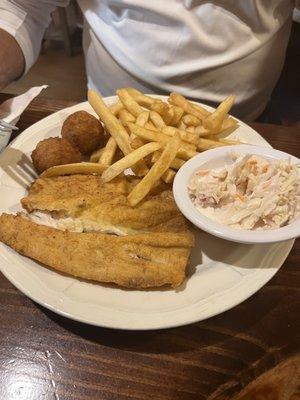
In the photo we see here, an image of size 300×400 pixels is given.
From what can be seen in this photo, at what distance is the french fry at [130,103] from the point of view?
4.78ft

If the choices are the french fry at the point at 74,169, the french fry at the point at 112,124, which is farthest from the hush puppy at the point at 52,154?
the french fry at the point at 112,124

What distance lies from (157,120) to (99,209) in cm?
40

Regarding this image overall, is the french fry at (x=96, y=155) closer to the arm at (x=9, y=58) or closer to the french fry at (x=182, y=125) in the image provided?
the french fry at (x=182, y=125)

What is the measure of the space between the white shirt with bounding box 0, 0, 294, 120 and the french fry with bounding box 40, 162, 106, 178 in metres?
0.56

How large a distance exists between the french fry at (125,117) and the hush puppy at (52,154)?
20 centimetres

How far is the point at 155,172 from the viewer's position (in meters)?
1.25

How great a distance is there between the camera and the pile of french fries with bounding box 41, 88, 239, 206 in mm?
1271

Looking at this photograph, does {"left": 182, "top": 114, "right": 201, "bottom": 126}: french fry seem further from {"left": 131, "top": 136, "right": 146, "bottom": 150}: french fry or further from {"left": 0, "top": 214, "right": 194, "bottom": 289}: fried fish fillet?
{"left": 0, "top": 214, "right": 194, "bottom": 289}: fried fish fillet

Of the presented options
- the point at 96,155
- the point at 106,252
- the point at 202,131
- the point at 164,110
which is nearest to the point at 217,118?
the point at 202,131

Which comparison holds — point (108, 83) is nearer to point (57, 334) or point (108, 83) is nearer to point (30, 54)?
point (30, 54)

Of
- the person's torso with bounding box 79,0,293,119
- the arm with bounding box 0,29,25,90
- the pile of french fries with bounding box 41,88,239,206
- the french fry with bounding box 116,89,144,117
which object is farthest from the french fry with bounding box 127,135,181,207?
the arm with bounding box 0,29,25,90

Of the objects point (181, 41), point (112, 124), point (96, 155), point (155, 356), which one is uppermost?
point (181, 41)

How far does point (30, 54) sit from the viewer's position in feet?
5.82

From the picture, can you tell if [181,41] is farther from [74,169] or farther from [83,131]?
[74,169]
